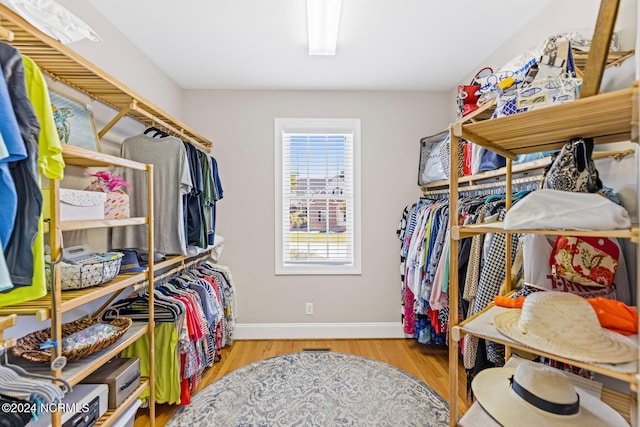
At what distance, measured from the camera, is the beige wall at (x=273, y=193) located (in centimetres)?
298

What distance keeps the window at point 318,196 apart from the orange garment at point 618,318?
6.99 feet

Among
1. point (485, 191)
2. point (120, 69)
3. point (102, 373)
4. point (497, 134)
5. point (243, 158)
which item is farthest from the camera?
point (243, 158)

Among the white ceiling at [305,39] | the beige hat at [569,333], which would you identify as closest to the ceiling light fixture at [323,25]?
the white ceiling at [305,39]

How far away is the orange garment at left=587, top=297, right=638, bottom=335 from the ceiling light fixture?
5.95 ft

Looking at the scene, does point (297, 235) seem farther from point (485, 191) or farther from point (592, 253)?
point (592, 253)

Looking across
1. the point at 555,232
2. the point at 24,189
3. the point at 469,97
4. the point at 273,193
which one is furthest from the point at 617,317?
the point at 273,193

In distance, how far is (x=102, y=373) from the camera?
1418 millimetres

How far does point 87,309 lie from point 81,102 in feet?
3.85

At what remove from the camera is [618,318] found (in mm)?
939

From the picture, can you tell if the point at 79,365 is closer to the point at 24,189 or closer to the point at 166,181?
the point at 24,189

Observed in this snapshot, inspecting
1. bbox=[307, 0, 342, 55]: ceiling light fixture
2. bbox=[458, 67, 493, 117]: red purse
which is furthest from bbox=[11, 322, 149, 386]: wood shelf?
bbox=[458, 67, 493, 117]: red purse

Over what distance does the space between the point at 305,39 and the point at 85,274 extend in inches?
76.8

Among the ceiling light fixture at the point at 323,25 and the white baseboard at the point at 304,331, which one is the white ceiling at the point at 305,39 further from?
the white baseboard at the point at 304,331

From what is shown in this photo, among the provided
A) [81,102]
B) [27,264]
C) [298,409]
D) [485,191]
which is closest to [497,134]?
[485,191]
